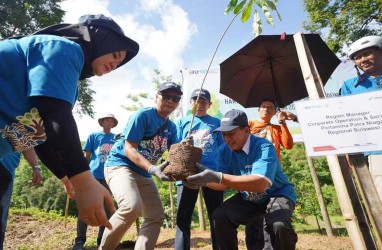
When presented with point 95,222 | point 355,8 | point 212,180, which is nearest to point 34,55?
point 95,222

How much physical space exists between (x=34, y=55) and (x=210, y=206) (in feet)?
8.69

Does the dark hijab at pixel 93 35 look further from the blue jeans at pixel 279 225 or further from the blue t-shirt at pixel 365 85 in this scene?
the blue t-shirt at pixel 365 85

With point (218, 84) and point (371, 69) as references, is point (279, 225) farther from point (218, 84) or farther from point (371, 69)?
point (218, 84)

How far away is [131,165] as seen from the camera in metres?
3.13

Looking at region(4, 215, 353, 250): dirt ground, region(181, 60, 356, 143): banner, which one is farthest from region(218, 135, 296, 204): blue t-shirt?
region(181, 60, 356, 143): banner

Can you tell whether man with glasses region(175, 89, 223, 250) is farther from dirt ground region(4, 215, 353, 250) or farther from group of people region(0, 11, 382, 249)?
dirt ground region(4, 215, 353, 250)

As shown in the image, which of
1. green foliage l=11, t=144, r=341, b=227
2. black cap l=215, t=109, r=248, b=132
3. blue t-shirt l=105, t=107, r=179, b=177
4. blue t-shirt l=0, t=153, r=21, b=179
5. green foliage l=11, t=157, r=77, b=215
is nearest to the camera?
blue t-shirt l=0, t=153, r=21, b=179

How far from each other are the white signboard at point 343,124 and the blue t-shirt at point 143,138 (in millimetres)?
1721

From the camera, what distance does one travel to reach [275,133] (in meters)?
3.94

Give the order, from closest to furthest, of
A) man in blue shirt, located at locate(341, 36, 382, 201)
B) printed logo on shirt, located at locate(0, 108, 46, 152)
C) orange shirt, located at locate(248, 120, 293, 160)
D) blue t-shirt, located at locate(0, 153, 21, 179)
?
printed logo on shirt, located at locate(0, 108, 46, 152) < blue t-shirt, located at locate(0, 153, 21, 179) < man in blue shirt, located at locate(341, 36, 382, 201) < orange shirt, located at locate(248, 120, 293, 160)

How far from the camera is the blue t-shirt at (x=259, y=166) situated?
8.77ft

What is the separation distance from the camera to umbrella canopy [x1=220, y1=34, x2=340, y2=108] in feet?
12.9

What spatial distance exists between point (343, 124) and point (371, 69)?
1.45m

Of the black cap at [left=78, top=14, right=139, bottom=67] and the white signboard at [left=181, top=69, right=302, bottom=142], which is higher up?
the white signboard at [left=181, top=69, right=302, bottom=142]
